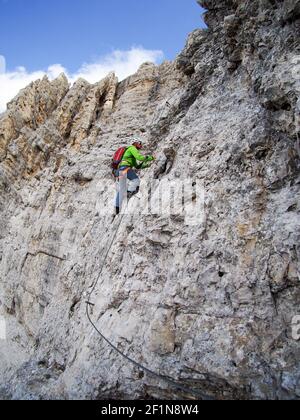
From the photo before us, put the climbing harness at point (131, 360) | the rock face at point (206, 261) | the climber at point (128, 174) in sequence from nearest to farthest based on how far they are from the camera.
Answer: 1. the climbing harness at point (131, 360)
2. the rock face at point (206, 261)
3. the climber at point (128, 174)

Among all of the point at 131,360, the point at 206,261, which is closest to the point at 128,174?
the point at 206,261

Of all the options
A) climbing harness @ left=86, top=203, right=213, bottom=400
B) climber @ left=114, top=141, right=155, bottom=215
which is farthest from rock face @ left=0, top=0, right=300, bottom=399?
climber @ left=114, top=141, right=155, bottom=215

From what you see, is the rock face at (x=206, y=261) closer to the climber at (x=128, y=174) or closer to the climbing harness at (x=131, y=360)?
the climbing harness at (x=131, y=360)

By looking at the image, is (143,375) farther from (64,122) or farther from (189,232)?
(64,122)

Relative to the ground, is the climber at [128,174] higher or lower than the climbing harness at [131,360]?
higher

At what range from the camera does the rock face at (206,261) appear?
4.46 m

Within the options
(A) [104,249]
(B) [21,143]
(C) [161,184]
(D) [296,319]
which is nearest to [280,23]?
(C) [161,184]

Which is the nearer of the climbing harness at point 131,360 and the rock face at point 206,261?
the climbing harness at point 131,360

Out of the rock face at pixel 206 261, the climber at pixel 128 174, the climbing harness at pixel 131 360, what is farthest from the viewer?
the climber at pixel 128 174

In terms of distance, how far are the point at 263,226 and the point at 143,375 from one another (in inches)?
132

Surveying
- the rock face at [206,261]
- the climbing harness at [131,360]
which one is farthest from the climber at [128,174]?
the climbing harness at [131,360]

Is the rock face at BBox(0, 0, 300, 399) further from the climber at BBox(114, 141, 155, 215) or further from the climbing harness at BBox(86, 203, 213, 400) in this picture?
the climber at BBox(114, 141, 155, 215)

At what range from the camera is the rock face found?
14.6ft

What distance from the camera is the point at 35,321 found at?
36.4ft
